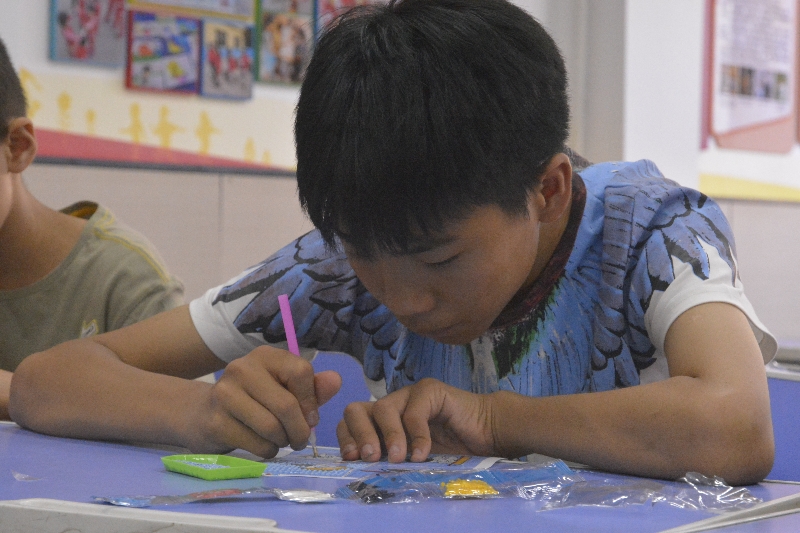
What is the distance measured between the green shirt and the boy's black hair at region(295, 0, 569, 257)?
0.67 meters

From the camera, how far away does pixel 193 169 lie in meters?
2.19

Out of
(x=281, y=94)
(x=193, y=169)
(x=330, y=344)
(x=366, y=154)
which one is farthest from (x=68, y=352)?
(x=281, y=94)

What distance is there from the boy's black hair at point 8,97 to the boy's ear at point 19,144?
0.04 ft

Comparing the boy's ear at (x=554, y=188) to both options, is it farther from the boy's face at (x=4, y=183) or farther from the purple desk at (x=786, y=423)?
the boy's face at (x=4, y=183)

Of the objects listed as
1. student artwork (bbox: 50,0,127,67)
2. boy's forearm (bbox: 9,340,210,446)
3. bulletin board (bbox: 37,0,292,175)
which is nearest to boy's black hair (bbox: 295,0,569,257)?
boy's forearm (bbox: 9,340,210,446)

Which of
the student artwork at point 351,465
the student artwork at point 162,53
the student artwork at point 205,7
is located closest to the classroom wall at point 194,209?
the student artwork at point 162,53

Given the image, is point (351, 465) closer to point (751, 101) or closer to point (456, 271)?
point (456, 271)

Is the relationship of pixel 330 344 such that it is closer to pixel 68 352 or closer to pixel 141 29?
pixel 68 352

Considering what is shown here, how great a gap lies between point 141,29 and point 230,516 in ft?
5.97

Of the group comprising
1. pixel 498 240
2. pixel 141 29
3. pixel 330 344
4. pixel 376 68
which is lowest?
pixel 330 344

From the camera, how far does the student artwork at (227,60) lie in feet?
7.31

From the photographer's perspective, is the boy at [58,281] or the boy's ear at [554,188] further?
the boy at [58,281]

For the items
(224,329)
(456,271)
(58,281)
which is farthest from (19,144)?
(456,271)

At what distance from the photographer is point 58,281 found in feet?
4.81
